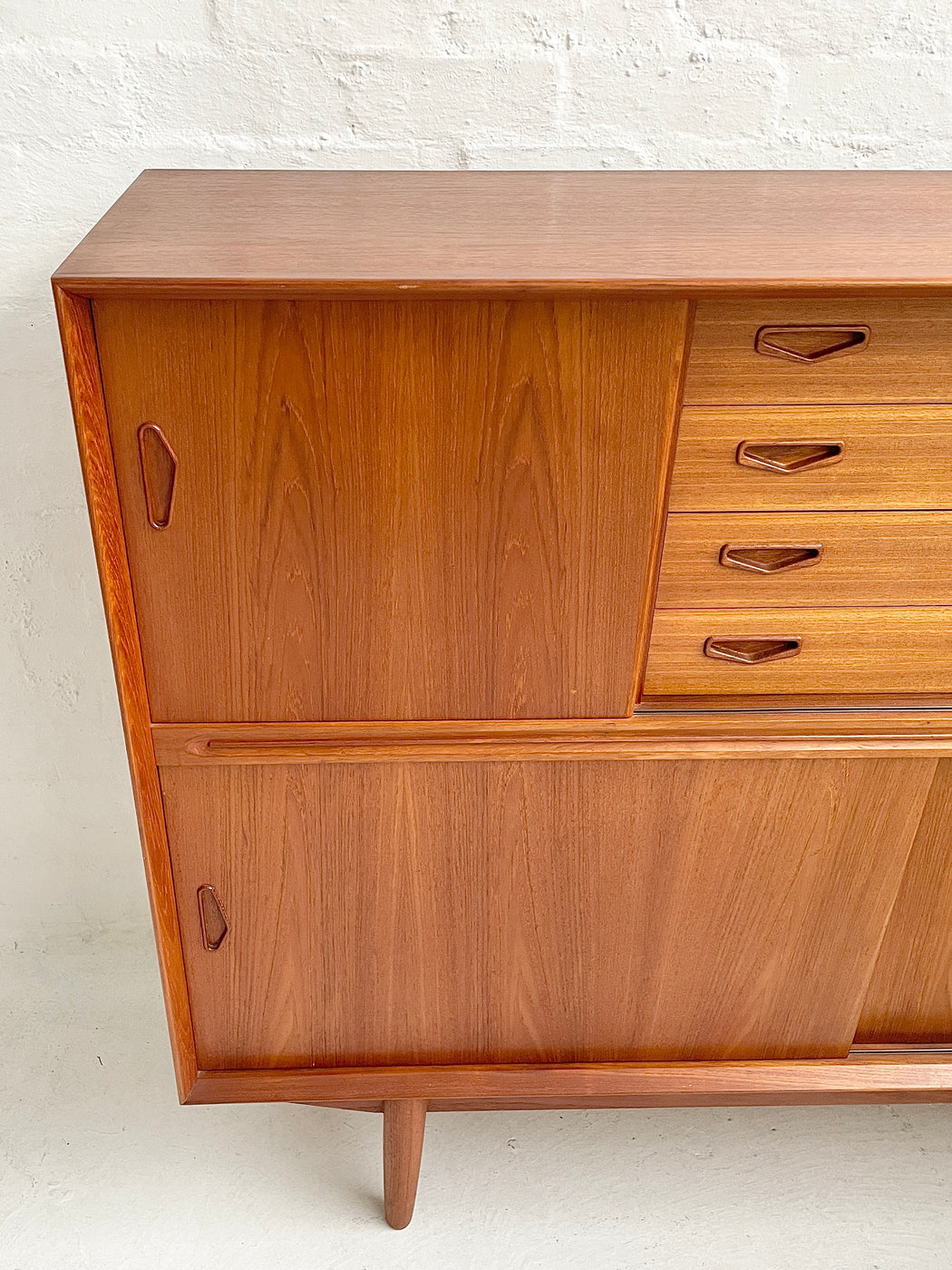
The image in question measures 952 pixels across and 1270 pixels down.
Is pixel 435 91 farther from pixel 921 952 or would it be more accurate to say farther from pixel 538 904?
pixel 921 952

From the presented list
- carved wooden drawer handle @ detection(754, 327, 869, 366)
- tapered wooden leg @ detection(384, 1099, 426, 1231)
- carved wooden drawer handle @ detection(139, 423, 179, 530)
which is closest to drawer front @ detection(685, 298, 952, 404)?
carved wooden drawer handle @ detection(754, 327, 869, 366)

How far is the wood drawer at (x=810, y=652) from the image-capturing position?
0.88 m

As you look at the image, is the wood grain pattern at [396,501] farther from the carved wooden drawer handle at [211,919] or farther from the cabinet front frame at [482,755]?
the carved wooden drawer handle at [211,919]

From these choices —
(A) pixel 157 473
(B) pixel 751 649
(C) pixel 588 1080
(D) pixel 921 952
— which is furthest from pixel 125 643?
(D) pixel 921 952

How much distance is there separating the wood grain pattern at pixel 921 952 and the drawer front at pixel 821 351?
36 cm

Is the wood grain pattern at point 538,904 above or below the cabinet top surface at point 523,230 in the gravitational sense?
below

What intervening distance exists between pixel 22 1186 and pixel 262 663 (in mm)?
812

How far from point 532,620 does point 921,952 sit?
556 millimetres

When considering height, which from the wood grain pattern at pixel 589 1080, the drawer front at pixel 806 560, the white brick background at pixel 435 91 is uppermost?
the white brick background at pixel 435 91

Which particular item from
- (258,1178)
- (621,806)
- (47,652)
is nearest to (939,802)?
(621,806)

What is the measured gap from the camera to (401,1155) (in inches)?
45.4

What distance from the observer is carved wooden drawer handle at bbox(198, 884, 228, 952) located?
97 centimetres

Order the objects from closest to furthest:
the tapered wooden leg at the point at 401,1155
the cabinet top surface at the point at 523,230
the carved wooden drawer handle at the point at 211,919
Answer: the cabinet top surface at the point at 523,230
the carved wooden drawer handle at the point at 211,919
the tapered wooden leg at the point at 401,1155

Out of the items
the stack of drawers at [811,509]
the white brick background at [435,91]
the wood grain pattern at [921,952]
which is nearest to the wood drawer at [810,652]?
the stack of drawers at [811,509]
